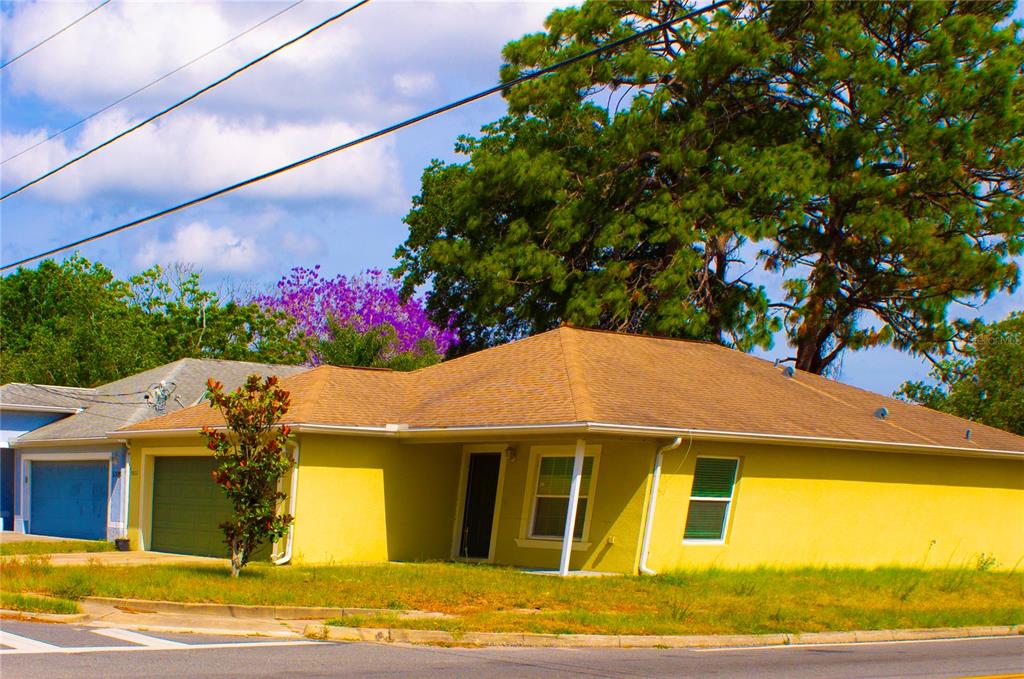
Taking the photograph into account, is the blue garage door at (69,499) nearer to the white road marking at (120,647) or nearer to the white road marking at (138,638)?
the white road marking at (138,638)

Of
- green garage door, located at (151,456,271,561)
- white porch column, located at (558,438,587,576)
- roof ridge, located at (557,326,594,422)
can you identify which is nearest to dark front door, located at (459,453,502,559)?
roof ridge, located at (557,326,594,422)

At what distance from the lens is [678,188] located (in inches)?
1244

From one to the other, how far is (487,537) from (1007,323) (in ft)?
96.0

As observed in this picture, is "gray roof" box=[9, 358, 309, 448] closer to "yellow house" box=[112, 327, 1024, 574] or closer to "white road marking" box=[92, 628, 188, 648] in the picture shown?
"yellow house" box=[112, 327, 1024, 574]

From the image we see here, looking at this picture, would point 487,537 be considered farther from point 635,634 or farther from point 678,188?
point 678,188

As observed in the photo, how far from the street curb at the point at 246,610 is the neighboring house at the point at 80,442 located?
48.2 ft

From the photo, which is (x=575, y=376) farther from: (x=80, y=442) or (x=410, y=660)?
(x=80, y=442)

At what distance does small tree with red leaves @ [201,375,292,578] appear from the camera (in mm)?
16047

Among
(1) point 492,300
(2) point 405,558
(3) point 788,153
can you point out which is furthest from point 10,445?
(3) point 788,153

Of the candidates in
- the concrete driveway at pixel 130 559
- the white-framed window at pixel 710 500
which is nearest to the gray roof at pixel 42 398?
the concrete driveway at pixel 130 559

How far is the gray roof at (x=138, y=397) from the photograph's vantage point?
30.5m

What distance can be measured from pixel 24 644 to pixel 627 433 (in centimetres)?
975

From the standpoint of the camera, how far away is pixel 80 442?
97.1ft

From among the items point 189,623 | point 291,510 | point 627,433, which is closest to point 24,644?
point 189,623
